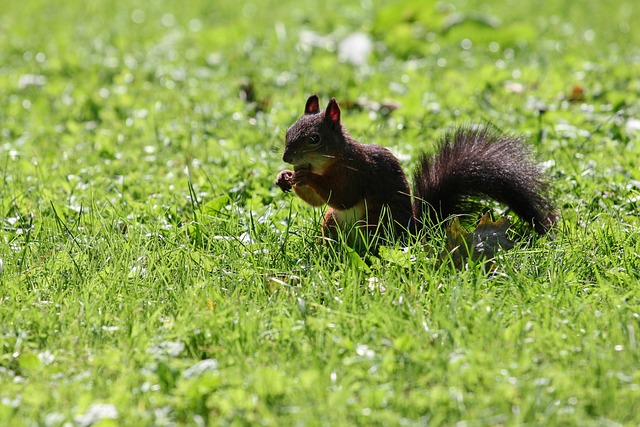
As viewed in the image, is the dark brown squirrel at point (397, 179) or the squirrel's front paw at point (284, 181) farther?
the squirrel's front paw at point (284, 181)

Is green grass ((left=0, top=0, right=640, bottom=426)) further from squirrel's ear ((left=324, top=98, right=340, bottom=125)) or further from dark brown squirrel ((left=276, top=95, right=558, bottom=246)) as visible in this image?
squirrel's ear ((left=324, top=98, right=340, bottom=125))

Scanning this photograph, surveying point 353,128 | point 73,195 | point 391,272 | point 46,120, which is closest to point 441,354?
point 391,272

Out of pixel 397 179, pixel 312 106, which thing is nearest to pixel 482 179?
pixel 397 179

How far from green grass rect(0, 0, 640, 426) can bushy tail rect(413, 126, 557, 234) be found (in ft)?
0.46

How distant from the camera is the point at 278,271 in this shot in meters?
2.73

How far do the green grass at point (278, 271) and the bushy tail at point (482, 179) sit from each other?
0.46 feet

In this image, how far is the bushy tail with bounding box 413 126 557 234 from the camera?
2984 millimetres

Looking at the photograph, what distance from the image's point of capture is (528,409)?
1.92 metres

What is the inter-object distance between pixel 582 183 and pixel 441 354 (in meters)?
1.52

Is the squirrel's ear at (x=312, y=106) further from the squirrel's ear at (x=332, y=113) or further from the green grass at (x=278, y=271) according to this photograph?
the green grass at (x=278, y=271)

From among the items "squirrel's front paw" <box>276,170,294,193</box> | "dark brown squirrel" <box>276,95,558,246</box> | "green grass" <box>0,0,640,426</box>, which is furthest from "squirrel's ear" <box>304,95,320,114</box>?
"green grass" <box>0,0,640,426</box>

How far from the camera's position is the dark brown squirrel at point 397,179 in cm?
299

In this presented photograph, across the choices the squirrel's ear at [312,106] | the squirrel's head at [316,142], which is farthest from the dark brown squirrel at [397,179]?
the squirrel's ear at [312,106]

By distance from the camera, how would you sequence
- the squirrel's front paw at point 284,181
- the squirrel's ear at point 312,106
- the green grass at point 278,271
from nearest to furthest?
1. the green grass at point 278,271
2. the squirrel's front paw at point 284,181
3. the squirrel's ear at point 312,106
